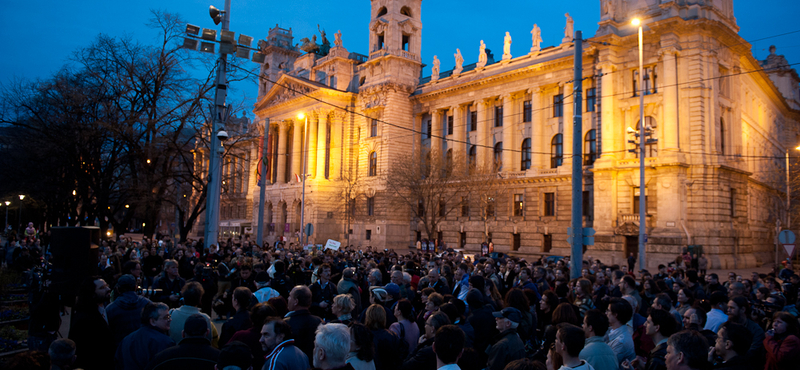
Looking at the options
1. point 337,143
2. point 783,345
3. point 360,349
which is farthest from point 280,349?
point 337,143

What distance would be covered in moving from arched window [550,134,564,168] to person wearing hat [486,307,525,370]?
131 feet

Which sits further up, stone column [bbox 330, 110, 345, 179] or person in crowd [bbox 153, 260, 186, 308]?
stone column [bbox 330, 110, 345, 179]

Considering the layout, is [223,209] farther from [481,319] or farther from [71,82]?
[481,319]

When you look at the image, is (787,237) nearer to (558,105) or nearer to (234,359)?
(234,359)

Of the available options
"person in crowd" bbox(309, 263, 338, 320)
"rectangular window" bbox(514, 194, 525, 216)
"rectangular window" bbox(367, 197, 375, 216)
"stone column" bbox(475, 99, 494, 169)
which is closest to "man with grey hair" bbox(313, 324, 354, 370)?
"person in crowd" bbox(309, 263, 338, 320)

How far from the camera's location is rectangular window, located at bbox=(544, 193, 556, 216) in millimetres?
43312

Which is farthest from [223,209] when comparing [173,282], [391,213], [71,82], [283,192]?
[173,282]

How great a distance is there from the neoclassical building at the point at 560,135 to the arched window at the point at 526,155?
0.59 ft

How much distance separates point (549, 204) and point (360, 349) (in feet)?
133

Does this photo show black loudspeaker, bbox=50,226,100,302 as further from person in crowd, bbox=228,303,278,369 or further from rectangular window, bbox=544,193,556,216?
rectangular window, bbox=544,193,556,216

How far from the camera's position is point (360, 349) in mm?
4965

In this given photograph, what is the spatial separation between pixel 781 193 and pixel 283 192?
50223 mm

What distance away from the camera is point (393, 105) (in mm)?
54438

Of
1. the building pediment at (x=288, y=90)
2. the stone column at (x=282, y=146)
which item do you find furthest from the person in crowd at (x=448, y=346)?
the stone column at (x=282, y=146)
